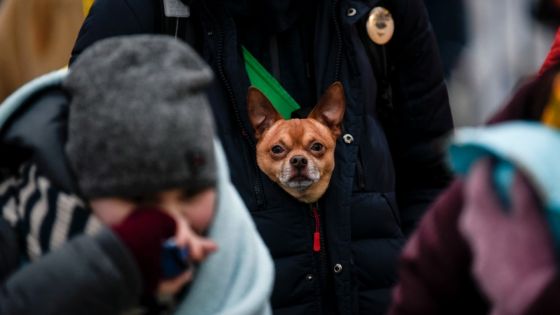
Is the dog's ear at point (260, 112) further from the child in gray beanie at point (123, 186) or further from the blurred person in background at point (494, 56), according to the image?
the blurred person in background at point (494, 56)

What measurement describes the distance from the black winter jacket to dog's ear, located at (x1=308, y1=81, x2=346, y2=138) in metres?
0.03

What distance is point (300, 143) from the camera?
113 inches

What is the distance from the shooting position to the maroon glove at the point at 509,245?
130 centimetres

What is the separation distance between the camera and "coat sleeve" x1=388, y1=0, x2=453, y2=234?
2881 millimetres

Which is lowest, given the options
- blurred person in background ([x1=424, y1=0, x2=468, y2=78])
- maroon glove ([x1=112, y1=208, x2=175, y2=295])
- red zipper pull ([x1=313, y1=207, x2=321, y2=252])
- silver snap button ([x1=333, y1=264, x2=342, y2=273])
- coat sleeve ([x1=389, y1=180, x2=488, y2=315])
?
silver snap button ([x1=333, y1=264, x2=342, y2=273])

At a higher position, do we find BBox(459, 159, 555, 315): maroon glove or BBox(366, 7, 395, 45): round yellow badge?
BBox(459, 159, 555, 315): maroon glove

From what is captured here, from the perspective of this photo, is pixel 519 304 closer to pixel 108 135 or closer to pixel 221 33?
pixel 108 135

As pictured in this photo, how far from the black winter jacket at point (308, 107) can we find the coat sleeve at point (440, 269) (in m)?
1.16

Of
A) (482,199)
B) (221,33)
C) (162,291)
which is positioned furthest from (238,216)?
(221,33)

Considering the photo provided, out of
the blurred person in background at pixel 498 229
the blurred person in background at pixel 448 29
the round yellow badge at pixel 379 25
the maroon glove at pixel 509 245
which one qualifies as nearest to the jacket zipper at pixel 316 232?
the round yellow badge at pixel 379 25

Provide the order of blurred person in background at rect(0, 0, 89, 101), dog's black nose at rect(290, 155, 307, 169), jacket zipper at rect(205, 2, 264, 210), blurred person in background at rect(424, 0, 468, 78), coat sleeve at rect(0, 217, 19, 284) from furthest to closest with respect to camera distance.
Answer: blurred person in background at rect(424, 0, 468, 78)
blurred person in background at rect(0, 0, 89, 101)
dog's black nose at rect(290, 155, 307, 169)
jacket zipper at rect(205, 2, 264, 210)
coat sleeve at rect(0, 217, 19, 284)

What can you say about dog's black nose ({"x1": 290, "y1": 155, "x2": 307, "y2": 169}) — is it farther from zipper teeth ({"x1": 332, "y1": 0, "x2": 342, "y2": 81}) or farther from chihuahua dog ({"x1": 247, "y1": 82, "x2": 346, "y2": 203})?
zipper teeth ({"x1": 332, "y1": 0, "x2": 342, "y2": 81})

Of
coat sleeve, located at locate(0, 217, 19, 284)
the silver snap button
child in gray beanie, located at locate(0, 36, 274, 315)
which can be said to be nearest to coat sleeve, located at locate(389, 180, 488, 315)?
child in gray beanie, located at locate(0, 36, 274, 315)

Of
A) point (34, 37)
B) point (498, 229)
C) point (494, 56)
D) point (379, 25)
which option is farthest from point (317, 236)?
point (494, 56)
